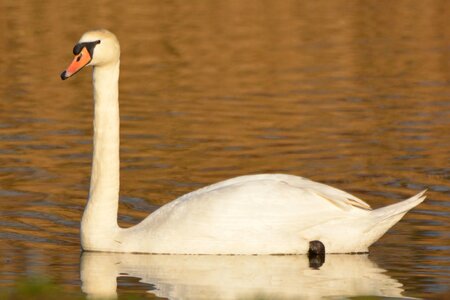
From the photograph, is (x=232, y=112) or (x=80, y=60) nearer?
(x=80, y=60)

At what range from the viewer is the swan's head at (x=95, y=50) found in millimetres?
11445

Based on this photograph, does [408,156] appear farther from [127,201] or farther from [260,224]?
[260,224]

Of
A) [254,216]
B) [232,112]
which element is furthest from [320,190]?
[232,112]

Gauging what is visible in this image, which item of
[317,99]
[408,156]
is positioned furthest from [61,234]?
[317,99]

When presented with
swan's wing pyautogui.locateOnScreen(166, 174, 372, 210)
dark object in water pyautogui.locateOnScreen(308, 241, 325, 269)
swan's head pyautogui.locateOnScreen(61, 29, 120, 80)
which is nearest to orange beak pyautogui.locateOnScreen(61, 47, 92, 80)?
swan's head pyautogui.locateOnScreen(61, 29, 120, 80)

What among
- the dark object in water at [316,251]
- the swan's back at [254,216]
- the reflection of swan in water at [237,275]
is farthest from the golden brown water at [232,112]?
the swan's back at [254,216]

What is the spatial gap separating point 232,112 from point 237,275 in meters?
7.89

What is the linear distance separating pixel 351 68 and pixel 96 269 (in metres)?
12.0

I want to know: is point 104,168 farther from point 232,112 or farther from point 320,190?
point 232,112

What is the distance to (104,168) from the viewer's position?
11773 millimetres

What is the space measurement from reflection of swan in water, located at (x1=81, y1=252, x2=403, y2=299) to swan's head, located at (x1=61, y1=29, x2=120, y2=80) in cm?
141

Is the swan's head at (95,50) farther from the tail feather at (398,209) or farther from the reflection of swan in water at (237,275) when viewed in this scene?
the tail feather at (398,209)

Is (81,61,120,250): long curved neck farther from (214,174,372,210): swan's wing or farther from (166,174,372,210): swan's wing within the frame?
(214,174,372,210): swan's wing

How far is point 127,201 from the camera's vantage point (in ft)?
44.3
